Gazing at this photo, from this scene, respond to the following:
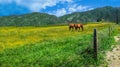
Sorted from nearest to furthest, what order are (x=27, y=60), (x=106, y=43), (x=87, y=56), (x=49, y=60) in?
(x=87, y=56)
(x=49, y=60)
(x=27, y=60)
(x=106, y=43)

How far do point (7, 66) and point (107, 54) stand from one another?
359 inches

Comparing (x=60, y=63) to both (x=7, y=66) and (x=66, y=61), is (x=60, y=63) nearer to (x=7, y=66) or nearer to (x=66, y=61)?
(x=66, y=61)

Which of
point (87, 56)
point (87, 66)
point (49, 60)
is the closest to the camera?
point (87, 66)

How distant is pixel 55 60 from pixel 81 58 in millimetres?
2591

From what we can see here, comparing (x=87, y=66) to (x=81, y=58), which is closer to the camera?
(x=87, y=66)

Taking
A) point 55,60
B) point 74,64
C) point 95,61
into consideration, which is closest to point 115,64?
point 95,61

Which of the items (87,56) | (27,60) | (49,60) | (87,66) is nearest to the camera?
(87,66)

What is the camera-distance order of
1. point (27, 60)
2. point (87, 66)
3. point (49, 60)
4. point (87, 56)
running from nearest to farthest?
1. point (87, 66)
2. point (87, 56)
3. point (49, 60)
4. point (27, 60)

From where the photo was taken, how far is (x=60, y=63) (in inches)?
1059

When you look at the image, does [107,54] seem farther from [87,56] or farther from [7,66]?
[7,66]

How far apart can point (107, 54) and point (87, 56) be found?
108 inches

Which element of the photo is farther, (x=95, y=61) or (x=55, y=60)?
(x=55, y=60)

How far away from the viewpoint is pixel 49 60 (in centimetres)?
2838

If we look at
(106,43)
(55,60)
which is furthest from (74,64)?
(106,43)
